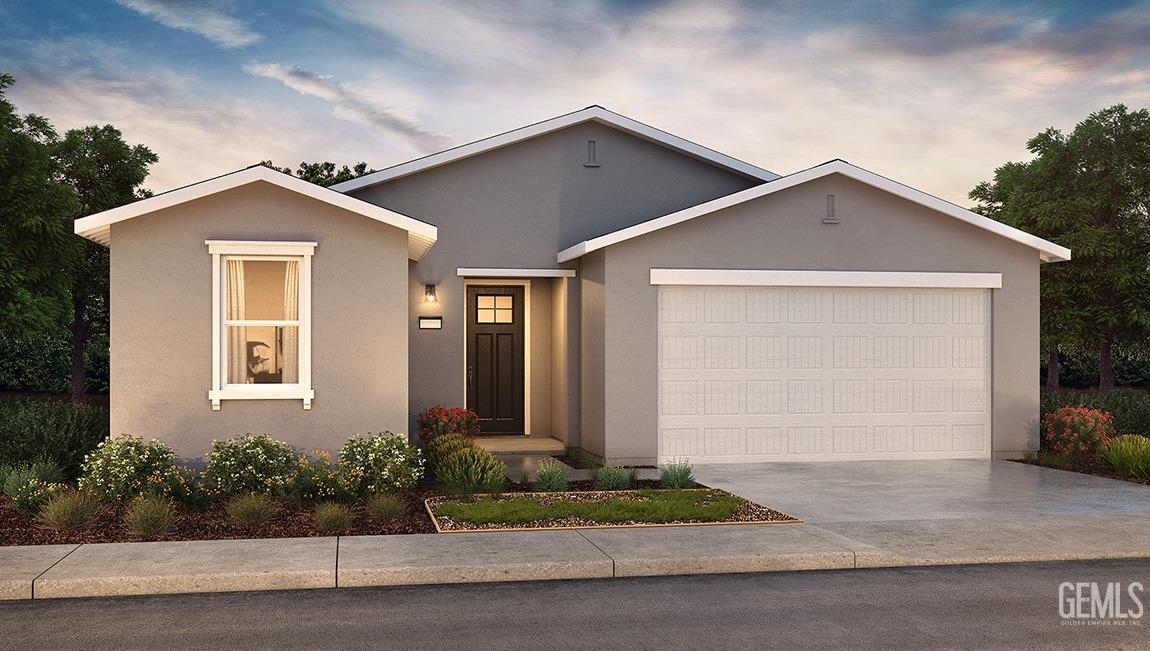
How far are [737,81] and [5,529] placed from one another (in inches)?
577

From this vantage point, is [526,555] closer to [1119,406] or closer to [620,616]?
[620,616]

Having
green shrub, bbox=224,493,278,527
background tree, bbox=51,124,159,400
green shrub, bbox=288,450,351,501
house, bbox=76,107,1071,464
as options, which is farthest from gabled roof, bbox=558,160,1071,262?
background tree, bbox=51,124,159,400

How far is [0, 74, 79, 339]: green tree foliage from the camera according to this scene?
61.5 feet

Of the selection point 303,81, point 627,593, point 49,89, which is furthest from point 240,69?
point 627,593

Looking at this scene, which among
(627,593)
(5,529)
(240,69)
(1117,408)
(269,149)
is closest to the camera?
(627,593)

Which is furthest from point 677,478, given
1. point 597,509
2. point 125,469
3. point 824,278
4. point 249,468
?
point 125,469

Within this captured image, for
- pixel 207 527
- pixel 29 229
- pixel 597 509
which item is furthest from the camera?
pixel 29 229

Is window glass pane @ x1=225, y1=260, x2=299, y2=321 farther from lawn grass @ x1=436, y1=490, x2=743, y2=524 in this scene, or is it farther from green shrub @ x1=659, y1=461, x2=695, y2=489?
green shrub @ x1=659, y1=461, x2=695, y2=489

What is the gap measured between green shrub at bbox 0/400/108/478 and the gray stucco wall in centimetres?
455

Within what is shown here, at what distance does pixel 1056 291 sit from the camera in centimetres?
2373

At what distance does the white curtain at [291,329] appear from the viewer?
12.0 m

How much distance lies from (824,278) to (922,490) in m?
3.70

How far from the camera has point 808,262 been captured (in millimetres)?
14570

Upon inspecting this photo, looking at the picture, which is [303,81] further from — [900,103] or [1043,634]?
[1043,634]
